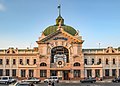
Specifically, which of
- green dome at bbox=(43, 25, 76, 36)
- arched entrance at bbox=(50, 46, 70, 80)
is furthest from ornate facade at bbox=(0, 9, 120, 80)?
green dome at bbox=(43, 25, 76, 36)

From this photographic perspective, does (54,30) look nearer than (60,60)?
No

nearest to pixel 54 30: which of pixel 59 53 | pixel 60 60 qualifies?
pixel 59 53

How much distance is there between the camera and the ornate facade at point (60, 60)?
8062 cm

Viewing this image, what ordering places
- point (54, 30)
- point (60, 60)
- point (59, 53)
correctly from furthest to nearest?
point (54, 30) → point (59, 53) → point (60, 60)

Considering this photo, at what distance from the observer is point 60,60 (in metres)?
80.8

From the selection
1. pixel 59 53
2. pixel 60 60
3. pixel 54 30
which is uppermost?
pixel 54 30

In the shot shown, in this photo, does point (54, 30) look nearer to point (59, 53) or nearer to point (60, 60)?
point (59, 53)

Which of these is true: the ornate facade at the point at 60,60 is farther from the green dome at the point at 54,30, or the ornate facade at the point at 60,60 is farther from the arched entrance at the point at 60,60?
the green dome at the point at 54,30

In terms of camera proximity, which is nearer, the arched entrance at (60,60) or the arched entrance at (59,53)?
the arched entrance at (60,60)

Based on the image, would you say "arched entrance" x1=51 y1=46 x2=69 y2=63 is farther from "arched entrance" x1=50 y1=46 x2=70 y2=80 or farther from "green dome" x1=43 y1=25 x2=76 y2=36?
"green dome" x1=43 y1=25 x2=76 y2=36

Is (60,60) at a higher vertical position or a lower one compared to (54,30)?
lower

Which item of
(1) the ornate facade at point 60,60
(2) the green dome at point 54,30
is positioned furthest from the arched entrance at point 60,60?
(2) the green dome at point 54,30

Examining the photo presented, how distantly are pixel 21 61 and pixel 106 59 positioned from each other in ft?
81.5

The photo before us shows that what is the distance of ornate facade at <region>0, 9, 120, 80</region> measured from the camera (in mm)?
80625
